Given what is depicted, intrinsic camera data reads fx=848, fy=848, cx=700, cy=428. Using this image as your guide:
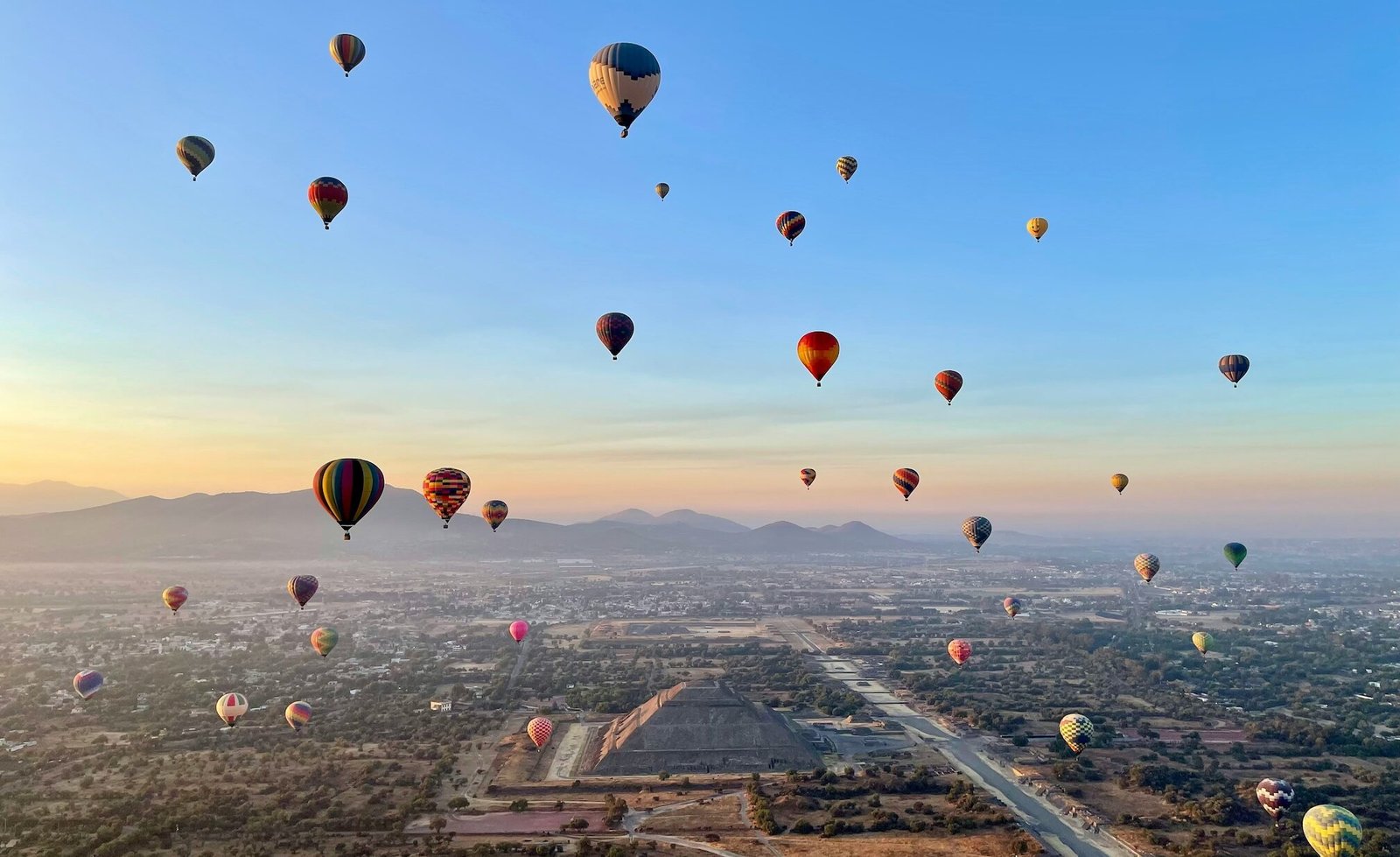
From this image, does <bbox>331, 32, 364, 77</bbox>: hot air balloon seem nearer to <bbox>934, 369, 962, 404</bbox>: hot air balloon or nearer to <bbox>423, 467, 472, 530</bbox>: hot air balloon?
<bbox>423, 467, 472, 530</bbox>: hot air balloon

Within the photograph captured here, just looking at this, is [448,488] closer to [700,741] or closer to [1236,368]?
[700,741]

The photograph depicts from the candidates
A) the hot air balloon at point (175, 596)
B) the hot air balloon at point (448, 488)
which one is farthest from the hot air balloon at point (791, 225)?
the hot air balloon at point (175, 596)

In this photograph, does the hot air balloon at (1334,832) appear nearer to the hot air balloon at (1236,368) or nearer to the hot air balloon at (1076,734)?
the hot air balloon at (1076,734)

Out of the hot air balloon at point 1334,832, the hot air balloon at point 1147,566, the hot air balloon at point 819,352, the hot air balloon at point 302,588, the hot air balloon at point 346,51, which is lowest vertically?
the hot air balloon at point 1334,832

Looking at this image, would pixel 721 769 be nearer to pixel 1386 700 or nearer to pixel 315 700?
pixel 315 700

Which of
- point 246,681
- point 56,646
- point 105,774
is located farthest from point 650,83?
point 56,646

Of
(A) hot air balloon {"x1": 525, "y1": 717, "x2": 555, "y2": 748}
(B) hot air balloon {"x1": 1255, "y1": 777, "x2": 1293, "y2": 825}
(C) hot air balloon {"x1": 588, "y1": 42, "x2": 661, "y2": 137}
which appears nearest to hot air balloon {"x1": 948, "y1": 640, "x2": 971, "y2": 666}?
(B) hot air balloon {"x1": 1255, "y1": 777, "x2": 1293, "y2": 825}
